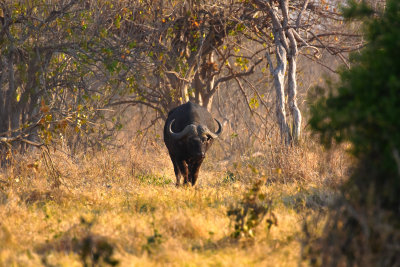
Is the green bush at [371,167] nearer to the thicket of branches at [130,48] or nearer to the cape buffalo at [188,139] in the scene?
the thicket of branches at [130,48]

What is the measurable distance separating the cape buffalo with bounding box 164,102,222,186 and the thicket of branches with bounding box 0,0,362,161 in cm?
106

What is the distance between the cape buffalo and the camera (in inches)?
389

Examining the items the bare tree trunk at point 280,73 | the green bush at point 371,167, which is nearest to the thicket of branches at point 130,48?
the bare tree trunk at point 280,73

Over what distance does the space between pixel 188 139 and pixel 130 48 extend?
6.84 ft

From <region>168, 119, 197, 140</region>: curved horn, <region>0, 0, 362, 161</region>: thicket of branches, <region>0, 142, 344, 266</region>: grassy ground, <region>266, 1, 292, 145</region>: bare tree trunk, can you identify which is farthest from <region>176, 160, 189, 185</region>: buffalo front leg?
<region>266, 1, 292, 145</region>: bare tree trunk

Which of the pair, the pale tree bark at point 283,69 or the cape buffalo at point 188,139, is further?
the pale tree bark at point 283,69

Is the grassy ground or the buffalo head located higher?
the buffalo head

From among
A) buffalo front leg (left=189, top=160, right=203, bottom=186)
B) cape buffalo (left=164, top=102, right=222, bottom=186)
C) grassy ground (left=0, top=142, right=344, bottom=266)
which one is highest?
cape buffalo (left=164, top=102, right=222, bottom=186)

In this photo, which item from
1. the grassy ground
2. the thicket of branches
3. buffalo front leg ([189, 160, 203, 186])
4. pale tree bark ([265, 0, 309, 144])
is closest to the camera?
the grassy ground

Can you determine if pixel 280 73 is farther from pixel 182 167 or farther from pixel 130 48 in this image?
pixel 130 48

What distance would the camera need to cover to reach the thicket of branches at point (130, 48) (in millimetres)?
8969

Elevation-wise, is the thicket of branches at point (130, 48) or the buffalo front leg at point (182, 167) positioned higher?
the thicket of branches at point (130, 48)

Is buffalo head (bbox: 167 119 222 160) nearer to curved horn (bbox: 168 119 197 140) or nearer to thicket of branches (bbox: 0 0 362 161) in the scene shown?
curved horn (bbox: 168 119 197 140)

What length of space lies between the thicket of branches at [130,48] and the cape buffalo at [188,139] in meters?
1.06
